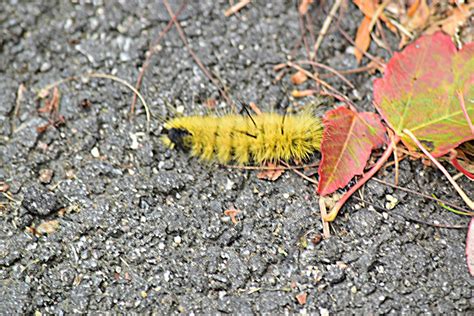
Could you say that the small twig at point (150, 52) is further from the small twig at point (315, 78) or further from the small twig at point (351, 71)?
the small twig at point (351, 71)

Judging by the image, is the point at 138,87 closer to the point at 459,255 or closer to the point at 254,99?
the point at 254,99

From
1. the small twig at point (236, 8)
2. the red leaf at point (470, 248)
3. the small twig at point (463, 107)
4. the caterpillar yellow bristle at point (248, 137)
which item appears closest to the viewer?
the red leaf at point (470, 248)

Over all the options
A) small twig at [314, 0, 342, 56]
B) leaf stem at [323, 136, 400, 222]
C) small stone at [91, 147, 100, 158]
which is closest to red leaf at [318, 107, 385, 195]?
leaf stem at [323, 136, 400, 222]

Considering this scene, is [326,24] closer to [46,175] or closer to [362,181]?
[362,181]

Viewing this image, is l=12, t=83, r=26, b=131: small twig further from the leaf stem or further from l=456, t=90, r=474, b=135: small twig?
l=456, t=90, r=474, b=135: small twig

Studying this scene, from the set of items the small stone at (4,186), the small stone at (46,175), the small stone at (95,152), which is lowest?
the small stone at (4,186)

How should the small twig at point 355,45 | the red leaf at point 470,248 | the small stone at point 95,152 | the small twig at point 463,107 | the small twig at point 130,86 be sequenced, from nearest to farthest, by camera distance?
the red leaf at point 470,248 < the small twig at point 463,107 < the small stone at point 95,152 < the small twig at point 130,86 < the small twig at point 355,45

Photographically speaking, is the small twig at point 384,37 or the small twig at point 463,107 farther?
the small twig at point 384,37

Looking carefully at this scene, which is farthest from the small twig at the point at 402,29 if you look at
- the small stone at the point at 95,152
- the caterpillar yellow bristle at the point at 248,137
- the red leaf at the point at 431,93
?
the small stone at the point at 95,152
